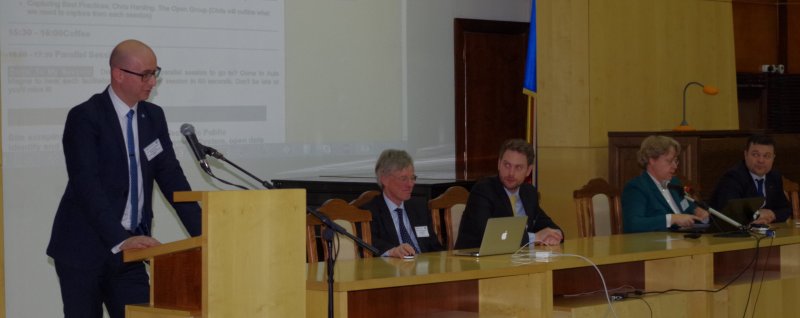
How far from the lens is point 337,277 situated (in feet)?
11.3

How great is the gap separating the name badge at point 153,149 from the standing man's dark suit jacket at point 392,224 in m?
1.17

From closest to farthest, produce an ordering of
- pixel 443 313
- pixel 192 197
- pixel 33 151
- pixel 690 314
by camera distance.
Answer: pixel 192 197 < pixel 443 313 < pixel 690 314 < pixel 33 151

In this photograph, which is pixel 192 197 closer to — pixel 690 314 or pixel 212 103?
pixel 690 314

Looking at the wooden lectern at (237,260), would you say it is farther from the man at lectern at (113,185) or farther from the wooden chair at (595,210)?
the wooden chair at (595,210)

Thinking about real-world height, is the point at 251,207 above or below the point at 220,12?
below

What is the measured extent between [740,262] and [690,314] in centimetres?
93

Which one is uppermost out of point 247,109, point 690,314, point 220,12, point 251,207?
point 220,12

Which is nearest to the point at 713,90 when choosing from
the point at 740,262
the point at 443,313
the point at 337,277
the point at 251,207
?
A: the point at 740,262

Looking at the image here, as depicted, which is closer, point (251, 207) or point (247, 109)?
point (251, 207)

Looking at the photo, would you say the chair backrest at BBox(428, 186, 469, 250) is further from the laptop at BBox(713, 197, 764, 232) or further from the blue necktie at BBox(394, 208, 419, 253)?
the laptop at BBox(713, 197, 764, 232)

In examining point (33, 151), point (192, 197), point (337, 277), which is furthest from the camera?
point (33, 151)

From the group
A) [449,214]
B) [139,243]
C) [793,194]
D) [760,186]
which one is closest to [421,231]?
[449,214]

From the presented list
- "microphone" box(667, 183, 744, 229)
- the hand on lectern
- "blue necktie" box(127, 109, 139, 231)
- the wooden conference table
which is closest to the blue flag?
the wooden conference table

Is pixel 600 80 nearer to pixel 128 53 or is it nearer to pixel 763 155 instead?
pixel 763 155
